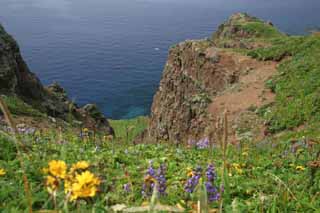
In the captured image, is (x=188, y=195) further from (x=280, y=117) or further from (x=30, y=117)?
(x=280, y=117)

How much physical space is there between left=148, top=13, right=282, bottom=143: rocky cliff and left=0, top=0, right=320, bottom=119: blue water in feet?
117

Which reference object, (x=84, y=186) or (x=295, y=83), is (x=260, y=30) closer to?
(x=295, y=83)

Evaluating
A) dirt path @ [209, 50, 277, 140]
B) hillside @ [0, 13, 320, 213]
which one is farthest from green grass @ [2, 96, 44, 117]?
dirt path @ [209, 50, 277, 140]

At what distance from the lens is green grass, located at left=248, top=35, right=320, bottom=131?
2072 centimetres

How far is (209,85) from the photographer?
1282 inches

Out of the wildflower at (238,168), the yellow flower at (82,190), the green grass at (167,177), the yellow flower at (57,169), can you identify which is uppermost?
the yellow flower at (57,169)

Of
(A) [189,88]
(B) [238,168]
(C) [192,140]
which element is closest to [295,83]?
(A) [189,88]

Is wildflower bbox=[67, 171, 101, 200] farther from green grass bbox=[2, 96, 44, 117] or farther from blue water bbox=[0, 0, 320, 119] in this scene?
blue water bbox=[0, 0, 320, 119]

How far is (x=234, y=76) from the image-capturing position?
30.2 meters

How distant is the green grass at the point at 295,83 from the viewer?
20.7 m

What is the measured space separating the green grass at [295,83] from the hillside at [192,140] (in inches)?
2.9

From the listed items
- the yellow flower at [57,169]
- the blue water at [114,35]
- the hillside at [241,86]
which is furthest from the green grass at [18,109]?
the blue water at [114,35]

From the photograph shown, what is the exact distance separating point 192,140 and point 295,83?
16272 mm

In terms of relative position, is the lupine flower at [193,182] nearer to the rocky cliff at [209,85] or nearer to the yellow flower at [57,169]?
the yellow flower at [57,169]
